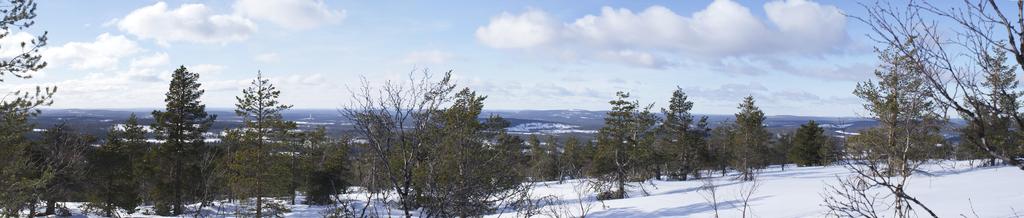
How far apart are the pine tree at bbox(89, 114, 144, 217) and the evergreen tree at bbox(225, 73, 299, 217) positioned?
764cm

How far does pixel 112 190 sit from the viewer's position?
32.2m

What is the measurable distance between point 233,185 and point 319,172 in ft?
52.2

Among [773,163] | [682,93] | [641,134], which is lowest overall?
[773,163]

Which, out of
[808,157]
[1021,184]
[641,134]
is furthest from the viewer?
[808,157]

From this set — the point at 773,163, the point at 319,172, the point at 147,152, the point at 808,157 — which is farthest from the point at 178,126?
the point at 773,163

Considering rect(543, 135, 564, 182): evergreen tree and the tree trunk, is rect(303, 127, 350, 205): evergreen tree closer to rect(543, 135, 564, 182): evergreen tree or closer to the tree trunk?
the tree trunk

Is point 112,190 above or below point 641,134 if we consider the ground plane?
below

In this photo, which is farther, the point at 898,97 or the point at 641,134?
the point at 641,134

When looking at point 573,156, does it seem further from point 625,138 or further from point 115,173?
point 115,173

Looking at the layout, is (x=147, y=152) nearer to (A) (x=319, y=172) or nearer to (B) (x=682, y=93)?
(A) (x=319, y=172)

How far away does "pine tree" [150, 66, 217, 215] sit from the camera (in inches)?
1219

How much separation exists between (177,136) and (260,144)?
233 inches

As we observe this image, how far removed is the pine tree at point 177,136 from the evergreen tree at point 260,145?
341cm

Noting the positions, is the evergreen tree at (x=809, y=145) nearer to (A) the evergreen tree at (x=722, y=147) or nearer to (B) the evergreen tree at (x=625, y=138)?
(A) the evergreen tree at (x=722, y=147)
